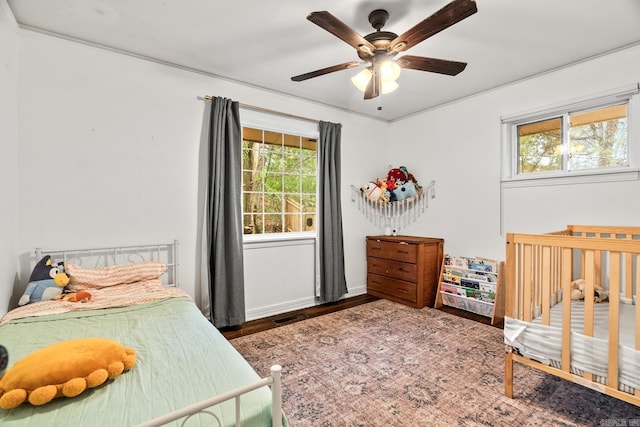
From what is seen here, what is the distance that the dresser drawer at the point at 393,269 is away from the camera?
3.44 meters

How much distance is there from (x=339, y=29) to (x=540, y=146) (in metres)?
2.55

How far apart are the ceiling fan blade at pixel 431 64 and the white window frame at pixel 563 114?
4.83 ft

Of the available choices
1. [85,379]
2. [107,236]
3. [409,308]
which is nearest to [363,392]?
[85,379]

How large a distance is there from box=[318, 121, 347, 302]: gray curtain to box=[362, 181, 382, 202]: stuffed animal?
462 millimetres

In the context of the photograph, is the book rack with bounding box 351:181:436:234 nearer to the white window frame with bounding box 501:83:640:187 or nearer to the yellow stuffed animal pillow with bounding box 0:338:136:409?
the white window frame with bounding box 501:83:640:187

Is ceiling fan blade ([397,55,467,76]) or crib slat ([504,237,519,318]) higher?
ceiling fan blade ([397,55,467,76])

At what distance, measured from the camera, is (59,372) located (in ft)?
3.34

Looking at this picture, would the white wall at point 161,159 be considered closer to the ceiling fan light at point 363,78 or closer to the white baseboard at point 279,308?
the white baseboard at point 279,308

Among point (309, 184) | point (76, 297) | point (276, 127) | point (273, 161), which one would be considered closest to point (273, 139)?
point (276, 127)

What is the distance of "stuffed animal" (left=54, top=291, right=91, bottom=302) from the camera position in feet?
6.39

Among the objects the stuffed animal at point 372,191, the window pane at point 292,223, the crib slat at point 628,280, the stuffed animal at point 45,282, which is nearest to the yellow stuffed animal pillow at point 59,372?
the stuffed animal at point 45,282

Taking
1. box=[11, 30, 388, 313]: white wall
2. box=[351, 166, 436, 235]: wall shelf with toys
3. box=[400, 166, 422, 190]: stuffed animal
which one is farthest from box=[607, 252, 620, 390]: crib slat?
box=[11, 30, 388, 313]: white wall

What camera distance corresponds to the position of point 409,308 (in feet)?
11.2

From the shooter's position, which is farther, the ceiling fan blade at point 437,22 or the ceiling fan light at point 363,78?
the ceiling fan light at point 363,78
